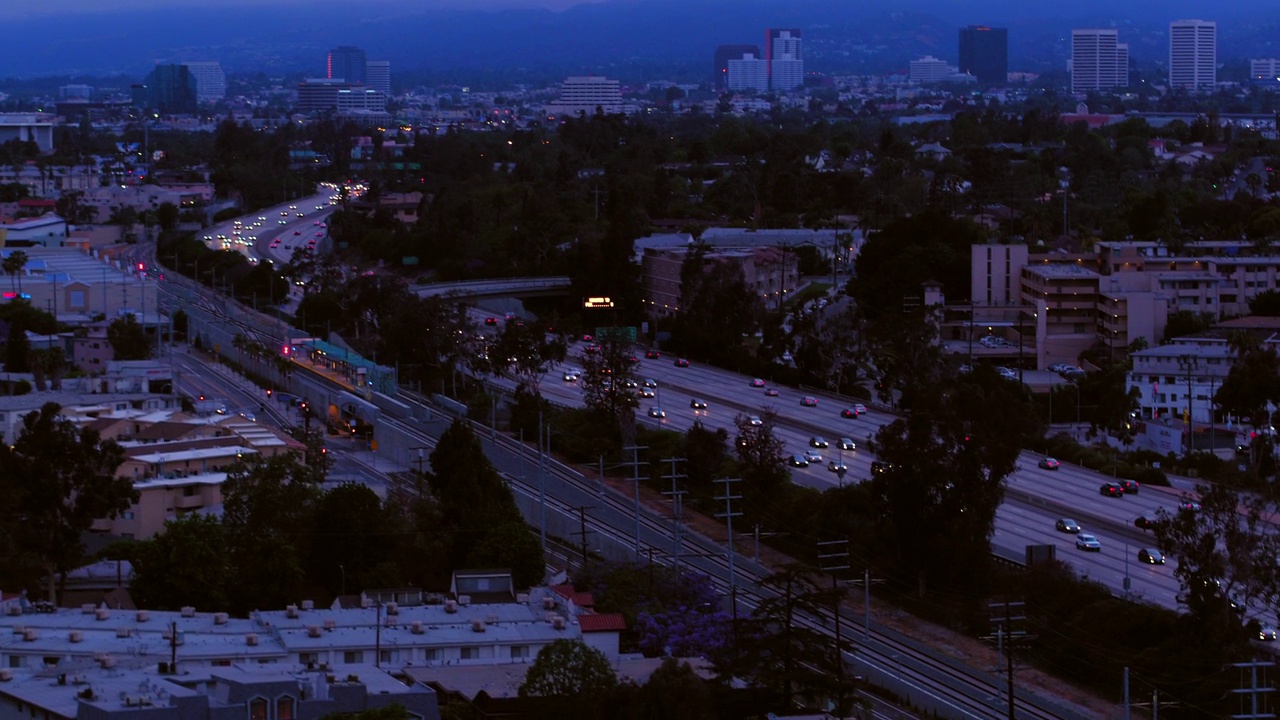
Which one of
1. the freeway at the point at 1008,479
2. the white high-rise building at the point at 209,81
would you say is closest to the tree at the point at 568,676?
the freeway at the point at 1008,479

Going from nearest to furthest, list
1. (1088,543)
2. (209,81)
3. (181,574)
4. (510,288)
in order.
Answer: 1. (181,574)
2. (1088,543)
3. (510,288)
4. (209,81)

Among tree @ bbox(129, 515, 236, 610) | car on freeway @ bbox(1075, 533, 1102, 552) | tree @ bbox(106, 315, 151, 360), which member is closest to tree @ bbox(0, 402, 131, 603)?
tree @ bbox(129, 515, 236, 610)

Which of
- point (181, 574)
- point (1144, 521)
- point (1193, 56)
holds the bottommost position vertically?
point (1144, 521)

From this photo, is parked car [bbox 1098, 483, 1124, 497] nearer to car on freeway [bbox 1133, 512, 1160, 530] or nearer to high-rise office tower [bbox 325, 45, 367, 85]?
car on freeway [bbox 1133, 512, 1160, 530]

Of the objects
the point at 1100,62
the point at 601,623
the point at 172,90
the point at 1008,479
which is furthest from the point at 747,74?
the point at 601,623

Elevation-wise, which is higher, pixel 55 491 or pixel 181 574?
pixel 55 491

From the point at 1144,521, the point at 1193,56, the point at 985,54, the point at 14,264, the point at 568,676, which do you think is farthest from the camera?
the point at 985,54

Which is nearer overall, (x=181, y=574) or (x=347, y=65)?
(x=181, y=574)

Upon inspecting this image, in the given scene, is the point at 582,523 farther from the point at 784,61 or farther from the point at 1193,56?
the point at 784,61
